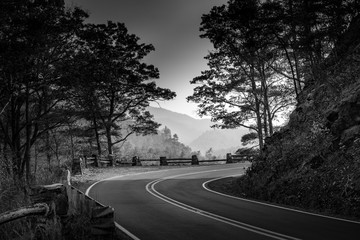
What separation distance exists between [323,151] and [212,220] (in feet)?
20.4

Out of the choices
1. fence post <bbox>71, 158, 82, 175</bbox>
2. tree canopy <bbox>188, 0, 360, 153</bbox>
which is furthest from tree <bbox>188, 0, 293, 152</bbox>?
fence post <bbox>71, 158, 82, 175</bbox>

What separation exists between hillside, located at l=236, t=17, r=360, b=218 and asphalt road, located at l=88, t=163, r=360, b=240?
4.32 ft

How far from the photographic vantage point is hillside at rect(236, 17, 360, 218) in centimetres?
1116

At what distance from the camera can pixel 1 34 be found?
53.4 feet

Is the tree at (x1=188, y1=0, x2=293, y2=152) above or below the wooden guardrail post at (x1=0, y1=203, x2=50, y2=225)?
above

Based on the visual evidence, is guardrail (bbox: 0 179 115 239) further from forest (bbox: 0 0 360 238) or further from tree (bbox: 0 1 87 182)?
tree (bbox: 0 1 87 182)

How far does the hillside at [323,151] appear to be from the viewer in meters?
11.2

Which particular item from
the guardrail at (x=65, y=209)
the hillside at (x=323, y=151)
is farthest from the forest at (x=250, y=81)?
the guardrail at (x=65, y=209)

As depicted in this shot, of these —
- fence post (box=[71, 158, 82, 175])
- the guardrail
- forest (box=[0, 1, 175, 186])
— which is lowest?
the guardrail

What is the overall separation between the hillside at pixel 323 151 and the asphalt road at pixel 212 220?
1.32 meters

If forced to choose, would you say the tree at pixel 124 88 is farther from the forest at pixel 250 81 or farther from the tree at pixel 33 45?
the tree at pixel 33 45

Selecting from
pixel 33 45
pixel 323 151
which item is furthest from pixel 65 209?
pixel 33 45

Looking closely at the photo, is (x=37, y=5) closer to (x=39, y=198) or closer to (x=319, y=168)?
(x=39, y=198)

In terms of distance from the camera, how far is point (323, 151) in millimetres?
13227
